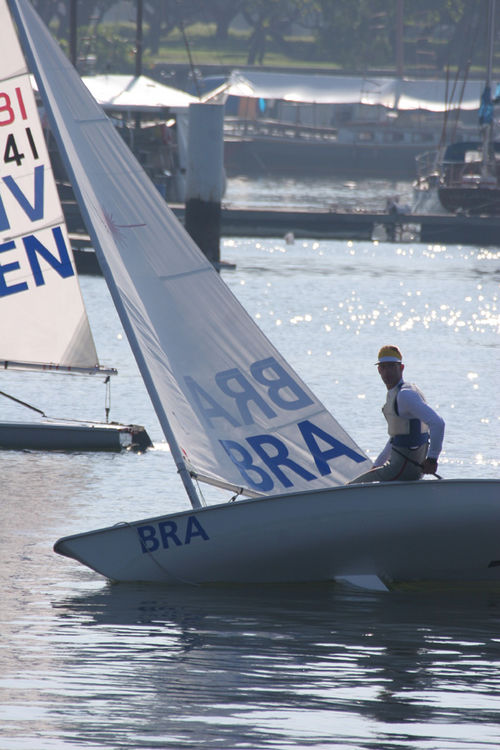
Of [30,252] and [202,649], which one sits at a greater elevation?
[30,252]

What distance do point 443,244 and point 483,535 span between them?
1981 inches

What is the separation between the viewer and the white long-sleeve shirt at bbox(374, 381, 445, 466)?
1261cm

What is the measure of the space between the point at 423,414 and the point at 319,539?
5.27 feet

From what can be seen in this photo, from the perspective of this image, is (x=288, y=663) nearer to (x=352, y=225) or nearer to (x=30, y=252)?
(x=30, y=252)

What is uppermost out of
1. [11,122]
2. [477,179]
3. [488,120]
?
[488,120]

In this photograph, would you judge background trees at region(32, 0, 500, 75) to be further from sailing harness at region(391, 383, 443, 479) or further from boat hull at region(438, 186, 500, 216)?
sailing harness at region(391, 383, 443, 479)

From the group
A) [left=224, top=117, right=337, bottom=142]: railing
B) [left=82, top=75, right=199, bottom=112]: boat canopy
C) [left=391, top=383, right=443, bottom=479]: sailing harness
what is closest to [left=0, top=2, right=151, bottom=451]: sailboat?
[left=391, top=383, right=443, bottom=479]: sailing harness

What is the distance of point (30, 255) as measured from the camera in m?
18.2

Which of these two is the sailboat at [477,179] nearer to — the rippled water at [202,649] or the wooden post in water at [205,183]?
the wooden post in water at [205,183]

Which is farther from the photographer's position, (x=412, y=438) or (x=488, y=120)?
(x=488, y=120)

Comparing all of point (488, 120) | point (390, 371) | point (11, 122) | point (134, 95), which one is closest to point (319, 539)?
point (390, 371)

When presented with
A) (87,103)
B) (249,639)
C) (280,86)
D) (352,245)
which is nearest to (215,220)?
(352,245)

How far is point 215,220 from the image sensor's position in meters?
45.6

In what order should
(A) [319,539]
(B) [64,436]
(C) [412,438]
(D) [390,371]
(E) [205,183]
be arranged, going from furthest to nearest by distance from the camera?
(E) [205,183], (B) [64,436], (A) [319,539], (C) [412,438], (D) [390,371]
